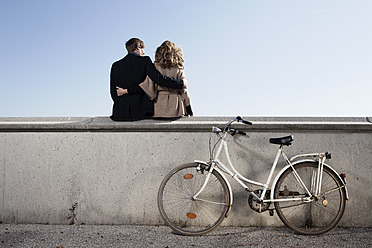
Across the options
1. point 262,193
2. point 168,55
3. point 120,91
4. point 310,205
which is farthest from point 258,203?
point 120,91

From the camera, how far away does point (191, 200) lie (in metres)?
4.98

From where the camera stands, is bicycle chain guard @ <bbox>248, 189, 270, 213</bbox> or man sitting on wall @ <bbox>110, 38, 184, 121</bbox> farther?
man sitting on wall @ <bbox>110, 38, 184, 121</bbox>

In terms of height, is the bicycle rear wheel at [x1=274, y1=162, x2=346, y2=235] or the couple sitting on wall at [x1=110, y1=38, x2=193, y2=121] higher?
the couple sitting on wall at [x1=110, y1=38, x2=193, y2=121]

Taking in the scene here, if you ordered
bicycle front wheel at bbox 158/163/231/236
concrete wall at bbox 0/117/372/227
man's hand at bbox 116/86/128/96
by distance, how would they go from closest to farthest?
bicycle front wheel at bbox 158/163/231/236, concrete wall at bbox 0/117/372/227, man's hand at bbox 116/86/128/96

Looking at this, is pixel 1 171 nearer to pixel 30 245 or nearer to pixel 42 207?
pixel 42 207

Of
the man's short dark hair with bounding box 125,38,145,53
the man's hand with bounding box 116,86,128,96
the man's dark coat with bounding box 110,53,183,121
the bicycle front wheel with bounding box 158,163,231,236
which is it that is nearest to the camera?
the bicycle front wheel with bounding box 158,163,231,236

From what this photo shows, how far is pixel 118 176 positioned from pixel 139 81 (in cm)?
145

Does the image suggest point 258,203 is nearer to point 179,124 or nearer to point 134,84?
point 179,124

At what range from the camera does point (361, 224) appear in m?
4.93

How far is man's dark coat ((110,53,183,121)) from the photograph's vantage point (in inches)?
202

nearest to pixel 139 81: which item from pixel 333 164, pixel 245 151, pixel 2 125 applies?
pixel 245 151

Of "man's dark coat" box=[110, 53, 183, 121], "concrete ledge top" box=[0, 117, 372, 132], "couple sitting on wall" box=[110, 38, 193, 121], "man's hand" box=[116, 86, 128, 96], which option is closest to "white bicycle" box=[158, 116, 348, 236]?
"concrete ledge top" box=[0, 117, 372, 132]

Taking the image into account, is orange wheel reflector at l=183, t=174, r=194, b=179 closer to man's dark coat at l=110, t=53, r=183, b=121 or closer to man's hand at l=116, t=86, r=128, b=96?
man's dark coat at l=110, t=53, r=183, b=121

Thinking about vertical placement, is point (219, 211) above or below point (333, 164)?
below
